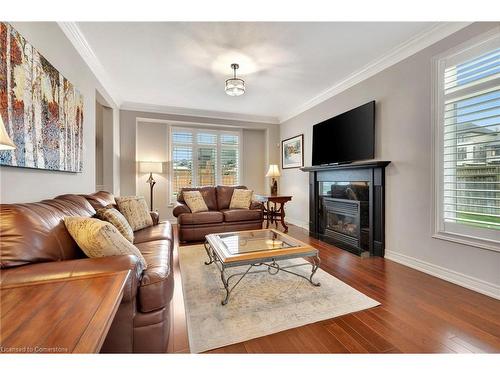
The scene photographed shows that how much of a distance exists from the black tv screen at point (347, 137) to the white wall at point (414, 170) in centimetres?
11

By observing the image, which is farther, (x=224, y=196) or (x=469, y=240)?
(x=224, y=196)

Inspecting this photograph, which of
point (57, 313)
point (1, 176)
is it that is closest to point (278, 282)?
point (57, 313)

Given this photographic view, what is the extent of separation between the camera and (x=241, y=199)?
4.30 m

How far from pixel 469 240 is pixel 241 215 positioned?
2914 mm

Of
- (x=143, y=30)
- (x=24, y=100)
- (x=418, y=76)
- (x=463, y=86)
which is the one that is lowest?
(x=24, y=100)

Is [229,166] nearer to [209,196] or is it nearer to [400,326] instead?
[209,196]

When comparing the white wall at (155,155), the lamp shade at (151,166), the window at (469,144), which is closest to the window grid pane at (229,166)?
the white wall at (155,155)

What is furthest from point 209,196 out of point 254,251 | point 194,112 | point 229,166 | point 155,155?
point 254,251

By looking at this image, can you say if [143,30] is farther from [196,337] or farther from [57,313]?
[196,337]

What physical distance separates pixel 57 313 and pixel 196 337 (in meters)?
0.99

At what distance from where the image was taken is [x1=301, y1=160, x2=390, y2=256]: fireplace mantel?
2.91 meters

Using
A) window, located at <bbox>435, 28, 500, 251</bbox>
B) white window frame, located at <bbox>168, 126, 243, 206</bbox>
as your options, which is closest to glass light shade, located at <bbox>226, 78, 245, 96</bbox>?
window, located at <bbox>435, 28, 500, 251</bbox>

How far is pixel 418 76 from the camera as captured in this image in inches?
97.9

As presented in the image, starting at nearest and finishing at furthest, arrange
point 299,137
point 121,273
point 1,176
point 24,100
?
point 121,273
point 1,176
point 24,100
point 299,137
